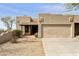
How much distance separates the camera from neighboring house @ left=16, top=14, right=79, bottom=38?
2298cm

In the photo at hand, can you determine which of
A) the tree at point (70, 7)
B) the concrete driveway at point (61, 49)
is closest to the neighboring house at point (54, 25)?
the tree at point (70, 7)

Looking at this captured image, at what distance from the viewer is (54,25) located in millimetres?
23984

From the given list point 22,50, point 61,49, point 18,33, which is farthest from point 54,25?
point 61,49

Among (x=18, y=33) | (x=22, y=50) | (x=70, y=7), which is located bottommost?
(x=22, y=50)

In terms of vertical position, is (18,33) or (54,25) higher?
(54,25)

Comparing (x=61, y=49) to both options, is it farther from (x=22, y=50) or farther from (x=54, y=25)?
(x=54, y=25)

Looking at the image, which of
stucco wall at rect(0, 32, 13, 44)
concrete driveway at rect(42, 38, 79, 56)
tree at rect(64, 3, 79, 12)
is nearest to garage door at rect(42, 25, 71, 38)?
stucco wall at rect(0, 32, 13, 44)

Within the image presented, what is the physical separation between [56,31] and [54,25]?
912mm

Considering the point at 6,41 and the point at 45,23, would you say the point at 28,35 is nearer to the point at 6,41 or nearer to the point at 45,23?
the point at 6,41

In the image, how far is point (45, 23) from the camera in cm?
2427

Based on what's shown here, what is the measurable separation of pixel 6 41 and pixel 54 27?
21.0ft

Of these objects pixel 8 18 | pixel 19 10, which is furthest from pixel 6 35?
pixel 19 10

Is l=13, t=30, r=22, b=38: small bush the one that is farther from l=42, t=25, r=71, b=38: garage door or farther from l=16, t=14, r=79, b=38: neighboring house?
l=42, t=25, r=71, b=38: garage door

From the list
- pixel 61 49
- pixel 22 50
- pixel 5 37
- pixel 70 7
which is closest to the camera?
pixel 61 49
